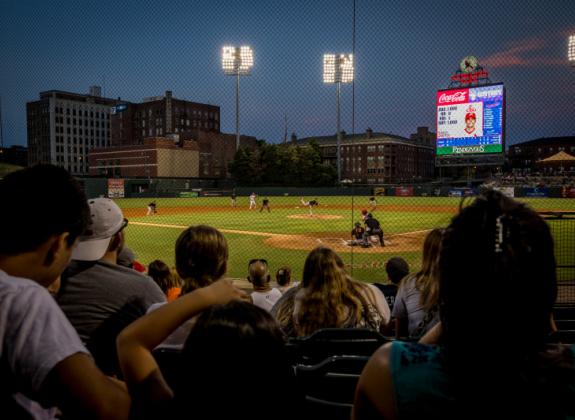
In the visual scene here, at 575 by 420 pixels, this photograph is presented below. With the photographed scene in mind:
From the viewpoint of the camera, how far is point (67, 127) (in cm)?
10350

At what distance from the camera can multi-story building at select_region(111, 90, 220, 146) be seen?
100 m

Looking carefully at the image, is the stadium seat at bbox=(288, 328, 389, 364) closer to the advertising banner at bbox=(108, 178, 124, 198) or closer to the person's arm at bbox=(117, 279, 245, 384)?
the person's arm at bbox=(117, 279, 245, 384)

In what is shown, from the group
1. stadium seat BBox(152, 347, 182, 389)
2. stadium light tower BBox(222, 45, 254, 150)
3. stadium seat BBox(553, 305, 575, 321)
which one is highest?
stadium light tower BBox(222, 45, 254, 150)

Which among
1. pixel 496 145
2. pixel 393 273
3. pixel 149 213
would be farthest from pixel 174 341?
pixel 496 145

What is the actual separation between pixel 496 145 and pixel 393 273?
93.6 ft

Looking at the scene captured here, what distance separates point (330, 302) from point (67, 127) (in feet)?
374

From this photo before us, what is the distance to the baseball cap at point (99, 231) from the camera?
2.62 meters

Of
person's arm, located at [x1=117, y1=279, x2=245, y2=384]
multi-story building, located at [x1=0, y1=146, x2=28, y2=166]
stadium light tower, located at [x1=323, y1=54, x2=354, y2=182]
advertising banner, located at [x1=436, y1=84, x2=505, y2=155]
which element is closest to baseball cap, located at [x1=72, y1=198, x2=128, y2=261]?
person's arm, located at [x1=117, y1=279, x2=245, y2=384]

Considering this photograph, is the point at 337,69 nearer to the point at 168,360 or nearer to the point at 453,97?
the point at 453,97

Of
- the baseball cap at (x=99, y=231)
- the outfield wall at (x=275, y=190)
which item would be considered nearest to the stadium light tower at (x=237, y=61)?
the outfield wall at (x=275, y=190)

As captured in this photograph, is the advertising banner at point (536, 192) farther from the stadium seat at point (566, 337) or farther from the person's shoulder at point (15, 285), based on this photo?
the person's shoulder at point (15, 285)

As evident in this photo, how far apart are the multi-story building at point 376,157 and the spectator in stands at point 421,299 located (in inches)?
3530

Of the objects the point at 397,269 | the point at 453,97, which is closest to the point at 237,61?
the point at 453,97

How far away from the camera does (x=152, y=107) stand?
102 meters
